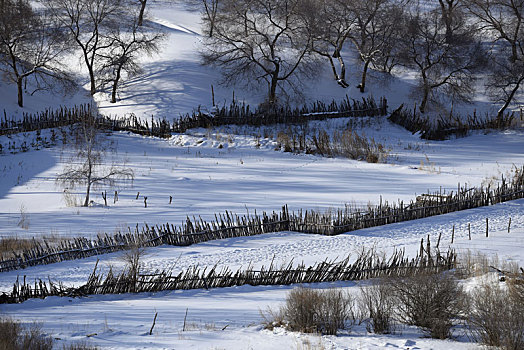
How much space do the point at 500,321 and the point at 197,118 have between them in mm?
17535

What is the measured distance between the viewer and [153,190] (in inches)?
544

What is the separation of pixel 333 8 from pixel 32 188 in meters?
16.5

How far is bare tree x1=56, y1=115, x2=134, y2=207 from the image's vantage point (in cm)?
1316

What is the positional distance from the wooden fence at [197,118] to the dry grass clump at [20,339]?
1515 cm

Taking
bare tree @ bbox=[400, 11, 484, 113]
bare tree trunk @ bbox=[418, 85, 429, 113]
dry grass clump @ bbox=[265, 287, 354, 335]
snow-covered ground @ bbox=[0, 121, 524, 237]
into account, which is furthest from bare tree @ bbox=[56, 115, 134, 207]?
bare tree @ bbox=[400, 11, 484, 113]

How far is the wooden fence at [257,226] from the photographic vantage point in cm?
892

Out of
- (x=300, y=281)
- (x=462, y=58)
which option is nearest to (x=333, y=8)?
(x=462, y=58)

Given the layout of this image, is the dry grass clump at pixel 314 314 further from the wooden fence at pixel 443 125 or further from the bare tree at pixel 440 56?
the bare tree at pixel 440 56

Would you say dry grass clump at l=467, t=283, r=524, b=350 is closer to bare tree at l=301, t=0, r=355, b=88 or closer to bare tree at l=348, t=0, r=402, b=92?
bare tree at l=348, t=0, r=402, b=92

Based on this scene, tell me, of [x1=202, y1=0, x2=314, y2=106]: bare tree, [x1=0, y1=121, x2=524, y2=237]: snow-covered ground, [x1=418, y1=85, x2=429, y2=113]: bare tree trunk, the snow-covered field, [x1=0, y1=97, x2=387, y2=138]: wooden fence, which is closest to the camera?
the snow-covered field

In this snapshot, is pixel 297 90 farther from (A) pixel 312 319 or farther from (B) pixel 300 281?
(A) pixel 312 319

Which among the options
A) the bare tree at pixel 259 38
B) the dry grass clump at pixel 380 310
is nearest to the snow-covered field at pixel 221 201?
the dry grass clump at pixel 380 310

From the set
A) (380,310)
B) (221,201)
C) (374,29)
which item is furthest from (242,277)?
(374,29)

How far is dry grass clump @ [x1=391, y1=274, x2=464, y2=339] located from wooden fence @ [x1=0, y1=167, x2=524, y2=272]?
441 cm
